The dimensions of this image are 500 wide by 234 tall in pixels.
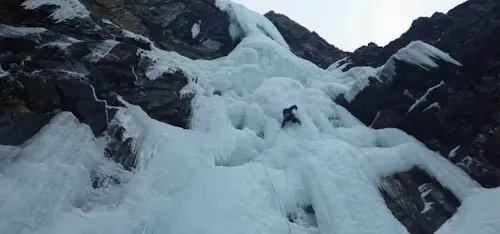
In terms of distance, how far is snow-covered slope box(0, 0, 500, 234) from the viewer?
18.9 ft

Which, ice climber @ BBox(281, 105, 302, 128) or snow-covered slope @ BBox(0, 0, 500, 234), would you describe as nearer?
snow-covered slope @ BBox(0, 0, 500, 234)

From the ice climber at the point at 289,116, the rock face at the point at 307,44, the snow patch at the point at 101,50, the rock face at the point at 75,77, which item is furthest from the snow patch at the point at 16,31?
the rock face at the point at 307,44

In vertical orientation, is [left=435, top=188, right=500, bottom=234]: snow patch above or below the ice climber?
above

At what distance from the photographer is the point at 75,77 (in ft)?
25.4

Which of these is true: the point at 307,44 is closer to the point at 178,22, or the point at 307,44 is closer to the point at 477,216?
the point at 178,22

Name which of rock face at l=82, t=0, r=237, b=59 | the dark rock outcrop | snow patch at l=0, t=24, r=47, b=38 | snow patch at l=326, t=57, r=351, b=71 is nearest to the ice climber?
the dark rock outcrop

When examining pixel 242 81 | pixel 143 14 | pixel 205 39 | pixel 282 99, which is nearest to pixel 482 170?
pixel 282 99

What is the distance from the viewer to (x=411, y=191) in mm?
7641

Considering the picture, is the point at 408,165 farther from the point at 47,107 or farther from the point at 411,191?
the point at 47,107

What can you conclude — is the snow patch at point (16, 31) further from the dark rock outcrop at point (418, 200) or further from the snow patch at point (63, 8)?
the dark rock outcrop at point (418, 200)

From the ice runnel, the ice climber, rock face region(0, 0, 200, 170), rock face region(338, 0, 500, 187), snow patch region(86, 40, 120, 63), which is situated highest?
rock face region(338, 0, 500, 187)

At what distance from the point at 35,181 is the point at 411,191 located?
6770 millimetres

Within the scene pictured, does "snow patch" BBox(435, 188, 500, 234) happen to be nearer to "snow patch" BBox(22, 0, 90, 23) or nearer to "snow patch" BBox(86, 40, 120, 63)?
"snow patch" BBox(86, 40, 120, 63)

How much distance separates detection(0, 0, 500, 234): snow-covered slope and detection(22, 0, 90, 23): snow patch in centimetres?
192
